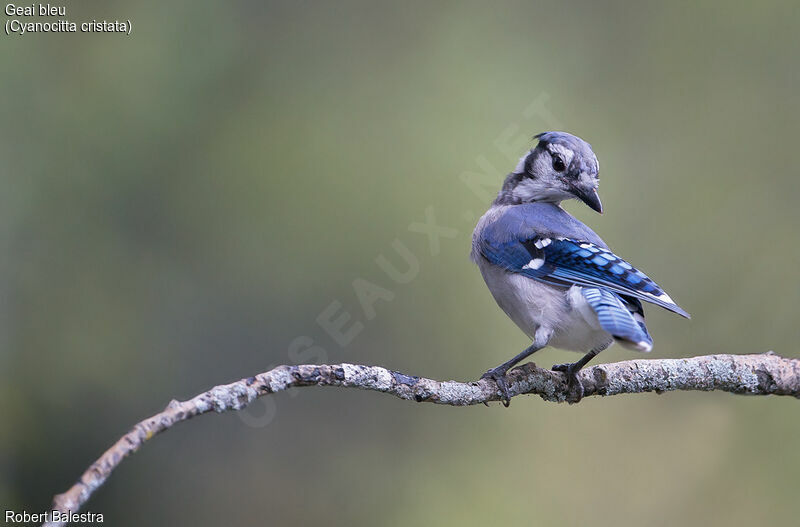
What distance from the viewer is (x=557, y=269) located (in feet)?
9.23

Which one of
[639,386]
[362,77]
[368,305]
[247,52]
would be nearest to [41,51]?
[247,52]

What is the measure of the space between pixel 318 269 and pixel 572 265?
5.98 ft

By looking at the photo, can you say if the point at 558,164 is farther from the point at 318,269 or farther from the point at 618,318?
the point at 318,269

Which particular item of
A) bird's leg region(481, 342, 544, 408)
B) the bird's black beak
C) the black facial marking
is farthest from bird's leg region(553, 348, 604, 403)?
the black facial marking

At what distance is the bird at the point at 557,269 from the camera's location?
2.57 metres

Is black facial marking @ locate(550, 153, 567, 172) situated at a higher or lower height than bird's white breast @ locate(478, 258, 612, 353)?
higher

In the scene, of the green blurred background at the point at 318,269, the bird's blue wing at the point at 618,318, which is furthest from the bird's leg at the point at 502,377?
the green blurred background at the point at 318,269

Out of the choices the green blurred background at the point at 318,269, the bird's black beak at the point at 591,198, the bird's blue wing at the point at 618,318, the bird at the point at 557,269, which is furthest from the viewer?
the green blurred background at the point at 318,269

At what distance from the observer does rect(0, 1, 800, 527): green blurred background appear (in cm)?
413

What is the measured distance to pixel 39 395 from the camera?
161 inches

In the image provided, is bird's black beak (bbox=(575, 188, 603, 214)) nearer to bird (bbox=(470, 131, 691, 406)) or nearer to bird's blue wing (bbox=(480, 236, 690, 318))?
bird (bbox=(470, 131, 691, 406))

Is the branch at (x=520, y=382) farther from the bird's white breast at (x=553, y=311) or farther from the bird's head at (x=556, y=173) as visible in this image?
the bird's head at (x=556, y=173)

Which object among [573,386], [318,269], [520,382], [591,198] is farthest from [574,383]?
[318,269]

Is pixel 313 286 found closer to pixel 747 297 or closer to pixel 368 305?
pixel 368 305
